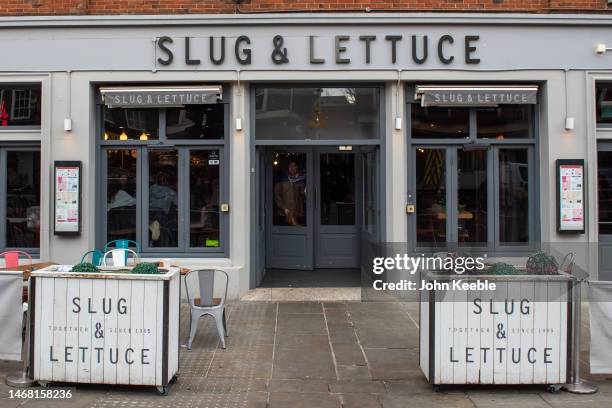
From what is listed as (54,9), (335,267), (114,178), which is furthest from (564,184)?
(54,9)

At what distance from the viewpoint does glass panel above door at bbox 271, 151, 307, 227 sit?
38.2 ft

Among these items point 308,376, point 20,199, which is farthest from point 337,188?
point 308,376

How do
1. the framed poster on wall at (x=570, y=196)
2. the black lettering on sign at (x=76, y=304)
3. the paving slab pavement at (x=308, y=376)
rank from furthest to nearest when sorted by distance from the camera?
the framed poster on wall at (x=570, y=196) → the black lettering on sign at (x=76, y=304) → the paving slab pavement at (x=308, y=376)

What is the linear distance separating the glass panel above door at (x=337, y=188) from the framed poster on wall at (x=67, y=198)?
4.57 m

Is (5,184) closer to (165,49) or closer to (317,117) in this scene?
(165,49)

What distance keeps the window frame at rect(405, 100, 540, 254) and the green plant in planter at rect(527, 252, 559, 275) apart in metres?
3.81

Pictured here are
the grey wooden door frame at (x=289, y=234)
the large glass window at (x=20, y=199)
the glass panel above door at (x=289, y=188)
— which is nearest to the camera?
the large glass window at (x=20, y=199)

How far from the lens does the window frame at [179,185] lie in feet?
31.6

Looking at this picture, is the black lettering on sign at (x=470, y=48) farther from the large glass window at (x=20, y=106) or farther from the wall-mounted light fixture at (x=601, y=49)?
the large glass window at (x=20, y=106)

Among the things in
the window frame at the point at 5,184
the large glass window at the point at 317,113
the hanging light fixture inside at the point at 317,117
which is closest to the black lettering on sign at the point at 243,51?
the large glass window at the point at 317,113

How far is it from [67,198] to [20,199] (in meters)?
1.12

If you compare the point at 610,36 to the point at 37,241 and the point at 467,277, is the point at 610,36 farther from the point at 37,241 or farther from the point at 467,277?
the point at 37,241

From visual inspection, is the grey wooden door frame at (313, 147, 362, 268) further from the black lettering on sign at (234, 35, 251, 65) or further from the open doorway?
the black lettering on sign at (234, 35, 251, 65)

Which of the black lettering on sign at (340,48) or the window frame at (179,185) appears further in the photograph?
the window frame at (179,185)
